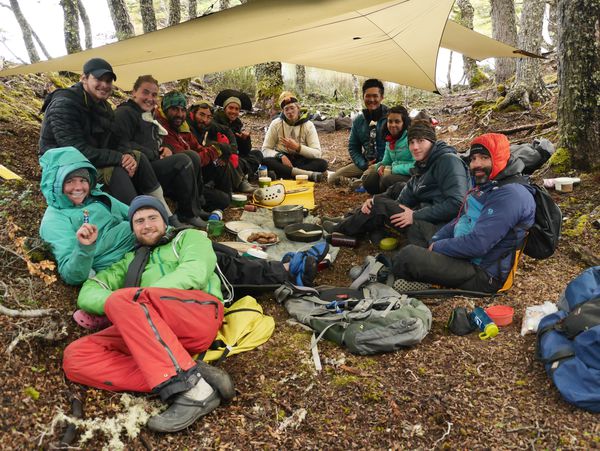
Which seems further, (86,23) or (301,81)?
(86,23)

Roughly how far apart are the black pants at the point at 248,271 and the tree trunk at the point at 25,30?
50.1ft

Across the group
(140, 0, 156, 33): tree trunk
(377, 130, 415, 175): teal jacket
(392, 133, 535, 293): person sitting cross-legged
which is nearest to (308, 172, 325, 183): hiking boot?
(377, 130, 415, 175): teal jacket

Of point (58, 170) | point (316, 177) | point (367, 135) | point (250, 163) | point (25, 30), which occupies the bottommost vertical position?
point (316, 177)

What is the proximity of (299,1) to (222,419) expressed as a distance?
116 inches

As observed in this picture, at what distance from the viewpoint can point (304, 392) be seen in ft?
7.65

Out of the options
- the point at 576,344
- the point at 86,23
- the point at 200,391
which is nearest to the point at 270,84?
the point at 200,391

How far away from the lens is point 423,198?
401cm

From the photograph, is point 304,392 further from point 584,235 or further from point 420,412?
point 584,235

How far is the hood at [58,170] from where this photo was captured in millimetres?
2725

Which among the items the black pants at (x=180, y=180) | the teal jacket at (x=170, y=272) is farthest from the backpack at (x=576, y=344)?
the black pants at (x=180, y=180)

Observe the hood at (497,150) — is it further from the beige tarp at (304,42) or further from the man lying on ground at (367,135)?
the man lying on ground at (367,135)

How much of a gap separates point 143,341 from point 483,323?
1.91 meters

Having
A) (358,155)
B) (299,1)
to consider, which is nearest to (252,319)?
(299,1)

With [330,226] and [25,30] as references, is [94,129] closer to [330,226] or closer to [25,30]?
[330,226]
